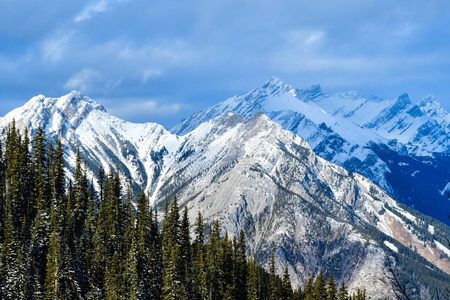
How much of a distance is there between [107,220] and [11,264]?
98.3 ft

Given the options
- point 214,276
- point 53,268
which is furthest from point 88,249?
point 214,276

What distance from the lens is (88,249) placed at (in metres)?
100

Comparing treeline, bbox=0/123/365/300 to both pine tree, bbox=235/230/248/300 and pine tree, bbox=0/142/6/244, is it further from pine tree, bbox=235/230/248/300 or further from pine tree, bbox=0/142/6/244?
pine tree, bbox=0/142/6/244

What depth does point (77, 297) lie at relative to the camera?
Result: 88.8 m

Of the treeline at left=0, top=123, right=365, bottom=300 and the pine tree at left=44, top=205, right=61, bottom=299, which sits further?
the treeline at left=0, top=123, right=365, bottom=300

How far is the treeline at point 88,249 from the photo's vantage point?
84688 mm

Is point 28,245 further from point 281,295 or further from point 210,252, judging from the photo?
point 281,295

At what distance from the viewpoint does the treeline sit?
84688 millimetres

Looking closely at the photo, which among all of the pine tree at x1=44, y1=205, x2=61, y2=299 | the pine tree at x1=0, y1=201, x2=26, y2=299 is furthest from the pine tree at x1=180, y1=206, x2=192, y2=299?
the pine tree at x1=0, y1=201, x2=26, y2=299

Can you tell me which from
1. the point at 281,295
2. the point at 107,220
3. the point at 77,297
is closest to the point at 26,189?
the point at 107,220

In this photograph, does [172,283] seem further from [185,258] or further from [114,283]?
[185,258]

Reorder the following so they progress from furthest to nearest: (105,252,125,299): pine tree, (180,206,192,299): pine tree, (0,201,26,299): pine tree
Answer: (180,206,192,299): pine tree, (105,252,125,299): pine tree, (0,201,26,299): pine tree

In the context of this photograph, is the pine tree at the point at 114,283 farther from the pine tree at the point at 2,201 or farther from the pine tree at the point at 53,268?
the pine tree at the point at 2,201

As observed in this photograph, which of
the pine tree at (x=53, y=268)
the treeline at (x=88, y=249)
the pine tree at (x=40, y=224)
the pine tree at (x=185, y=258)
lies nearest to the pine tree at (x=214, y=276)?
the treeline at (x=88, y=249)
